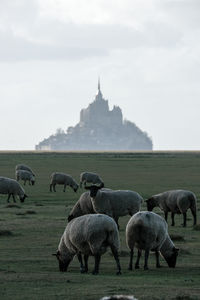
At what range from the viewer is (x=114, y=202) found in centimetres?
2373

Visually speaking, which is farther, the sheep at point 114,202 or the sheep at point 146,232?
the sheep at point 114,202

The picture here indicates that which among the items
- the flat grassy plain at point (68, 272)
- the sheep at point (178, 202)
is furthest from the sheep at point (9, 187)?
the sheep at point (178, 202)

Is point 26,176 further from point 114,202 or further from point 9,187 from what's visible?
point 114,202

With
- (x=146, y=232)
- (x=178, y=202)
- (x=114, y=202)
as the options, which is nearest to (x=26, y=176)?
(x=178, y=202)

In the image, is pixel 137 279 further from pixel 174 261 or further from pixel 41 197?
pixel 41 197

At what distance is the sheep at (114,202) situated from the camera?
22703 millimetres

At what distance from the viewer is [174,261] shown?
17.8m

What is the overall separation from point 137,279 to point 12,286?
2724 mm

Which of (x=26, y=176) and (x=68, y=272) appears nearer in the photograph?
(x=68, y=272)

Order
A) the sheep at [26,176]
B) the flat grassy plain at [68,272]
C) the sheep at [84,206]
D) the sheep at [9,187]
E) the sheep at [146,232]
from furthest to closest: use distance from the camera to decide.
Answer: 1. the sheep at [26,176]
2. the sheep at [9,187]
3. the sheep at [84,206]
4. the sheep at [146,232]
5. the flat grassy plain at [68,272]

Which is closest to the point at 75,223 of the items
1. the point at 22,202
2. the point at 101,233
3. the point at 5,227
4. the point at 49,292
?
the point at 101,233

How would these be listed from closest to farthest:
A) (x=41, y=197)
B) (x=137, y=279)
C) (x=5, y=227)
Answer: (x=137, y=279), (x=5, y=227), (x=41, y=197)

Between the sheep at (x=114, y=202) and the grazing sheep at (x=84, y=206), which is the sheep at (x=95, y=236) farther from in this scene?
the grazing sheep at (x=84, y=206)

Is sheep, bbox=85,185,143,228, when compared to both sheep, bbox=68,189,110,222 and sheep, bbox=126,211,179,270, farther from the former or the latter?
sheep, bbox=126,211,179,270
